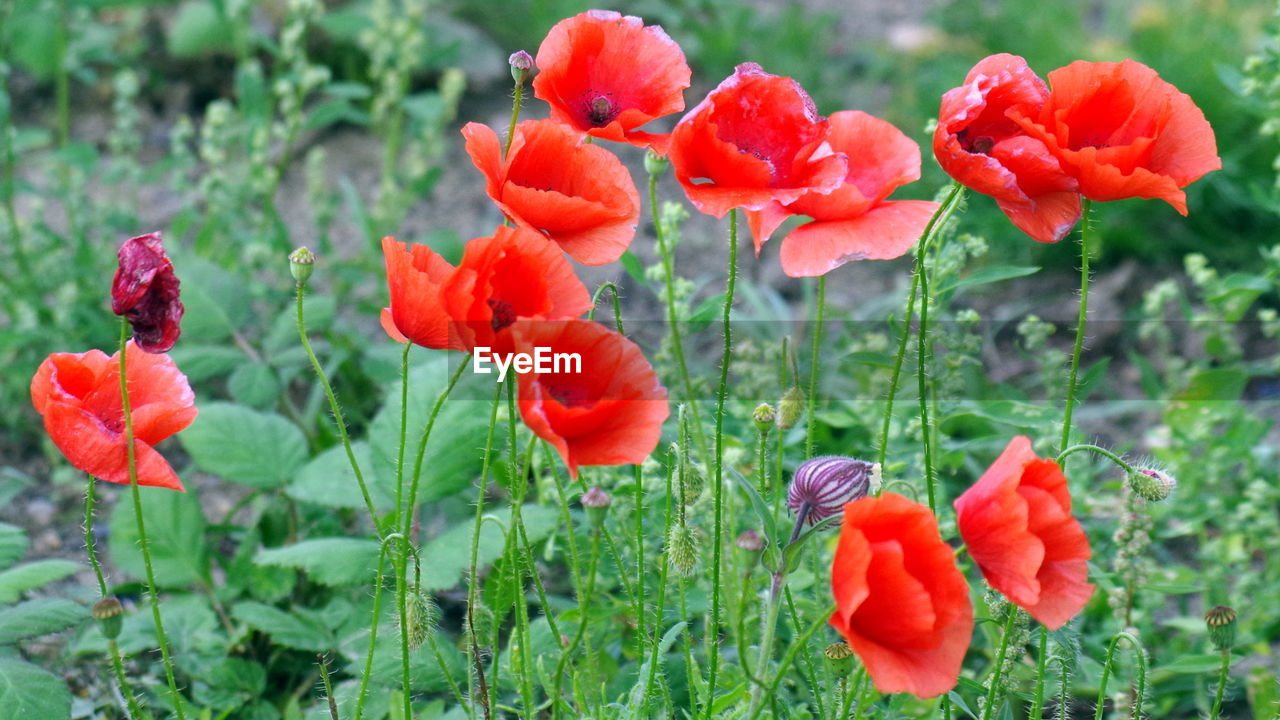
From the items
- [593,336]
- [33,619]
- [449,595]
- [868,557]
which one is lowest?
[449,595]

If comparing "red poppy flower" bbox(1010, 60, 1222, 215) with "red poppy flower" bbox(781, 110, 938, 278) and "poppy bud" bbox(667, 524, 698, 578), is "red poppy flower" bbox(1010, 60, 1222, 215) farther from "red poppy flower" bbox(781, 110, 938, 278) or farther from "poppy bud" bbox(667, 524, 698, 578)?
"poppy bud" bbox(667, 524, 698, 578)

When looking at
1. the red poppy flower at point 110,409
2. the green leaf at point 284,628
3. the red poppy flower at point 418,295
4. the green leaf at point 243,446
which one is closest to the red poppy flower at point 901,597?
the red poppy flower at point 418,295

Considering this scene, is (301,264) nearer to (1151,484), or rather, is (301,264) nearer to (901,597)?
(901,597)

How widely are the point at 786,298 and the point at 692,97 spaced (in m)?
1.00

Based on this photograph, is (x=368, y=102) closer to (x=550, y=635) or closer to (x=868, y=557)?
(x=550, y=635)

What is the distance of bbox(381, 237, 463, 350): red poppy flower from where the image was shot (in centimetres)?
107

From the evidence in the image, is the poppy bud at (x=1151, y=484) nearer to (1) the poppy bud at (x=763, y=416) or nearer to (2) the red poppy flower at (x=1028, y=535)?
(2) the red poppy flower at (x=1028, y=535)

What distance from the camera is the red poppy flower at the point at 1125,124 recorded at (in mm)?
1154

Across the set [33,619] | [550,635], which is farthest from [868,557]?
[33,619]

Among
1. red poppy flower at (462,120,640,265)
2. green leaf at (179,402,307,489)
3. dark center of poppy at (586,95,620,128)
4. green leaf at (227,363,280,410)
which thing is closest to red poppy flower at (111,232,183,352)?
red poppy flower at (462,120,640,265)

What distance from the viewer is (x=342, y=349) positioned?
249cm

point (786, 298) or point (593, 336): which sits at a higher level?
point (593, 336)

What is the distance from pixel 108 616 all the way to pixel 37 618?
0.46m

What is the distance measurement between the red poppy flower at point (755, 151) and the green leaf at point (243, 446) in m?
1.08
